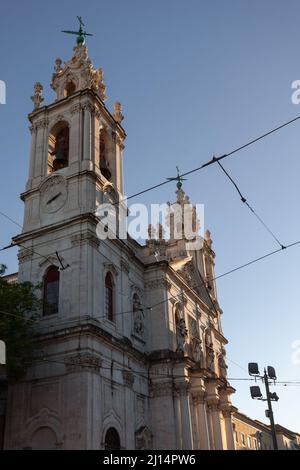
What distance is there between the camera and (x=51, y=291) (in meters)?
26.2

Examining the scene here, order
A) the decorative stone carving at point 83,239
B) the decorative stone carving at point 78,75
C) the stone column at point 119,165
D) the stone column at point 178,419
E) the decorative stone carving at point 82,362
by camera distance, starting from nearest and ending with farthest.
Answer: the decorative stone carving at point 82,362 → the decorative stone carving at point 83,239 → the stone column at point 178,419 → the stone column at point 119,165 → the decorative stone carving at point 78,75

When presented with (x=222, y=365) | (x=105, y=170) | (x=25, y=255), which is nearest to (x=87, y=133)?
(x=105, y=170)

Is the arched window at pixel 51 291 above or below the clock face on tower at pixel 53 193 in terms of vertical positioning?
below

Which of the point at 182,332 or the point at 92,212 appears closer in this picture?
the point at 92,212

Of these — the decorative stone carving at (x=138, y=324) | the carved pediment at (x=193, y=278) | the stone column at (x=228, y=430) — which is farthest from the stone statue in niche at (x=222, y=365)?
the decorative stone carving at (x=138, y=324)

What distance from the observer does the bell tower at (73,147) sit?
92.9ft

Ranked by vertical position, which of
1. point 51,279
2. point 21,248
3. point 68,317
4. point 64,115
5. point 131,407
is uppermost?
point 64,115

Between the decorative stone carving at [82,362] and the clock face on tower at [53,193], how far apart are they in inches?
329

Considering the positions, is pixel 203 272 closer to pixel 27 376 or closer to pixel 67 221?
pixel 67 221

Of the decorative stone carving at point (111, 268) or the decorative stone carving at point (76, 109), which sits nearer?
the decorative stone carving at point (111, 268)

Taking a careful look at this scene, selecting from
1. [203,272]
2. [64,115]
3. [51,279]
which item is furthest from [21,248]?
[203,272]

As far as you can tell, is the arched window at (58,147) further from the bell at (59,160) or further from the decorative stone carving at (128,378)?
the decorative stone carving at (128,378)

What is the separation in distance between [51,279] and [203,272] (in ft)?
59.3

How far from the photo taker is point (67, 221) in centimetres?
2683
